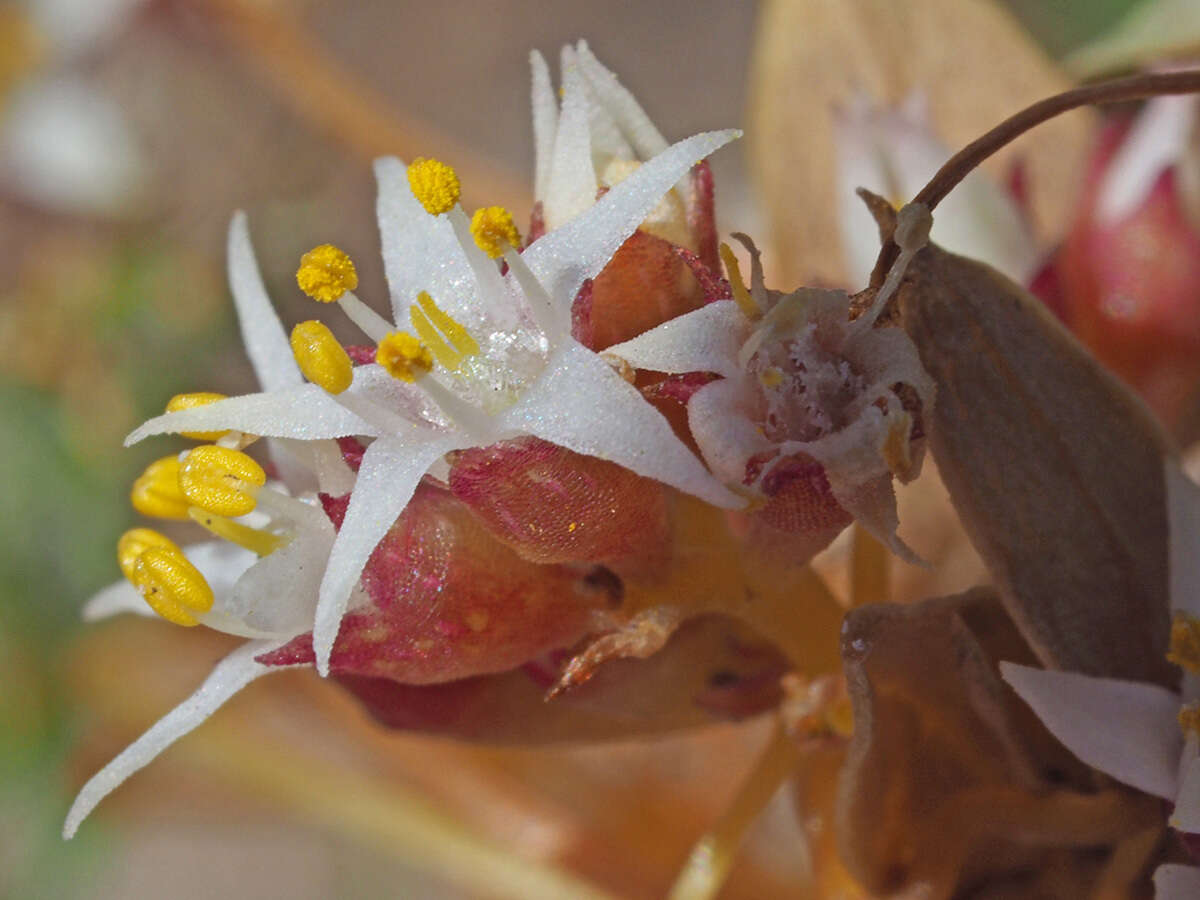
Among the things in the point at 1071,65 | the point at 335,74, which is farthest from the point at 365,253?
the point at 1071,65

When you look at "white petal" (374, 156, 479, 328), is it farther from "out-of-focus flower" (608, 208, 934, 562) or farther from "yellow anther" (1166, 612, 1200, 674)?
"yellow anther" (1166, 612, 1200, 674)

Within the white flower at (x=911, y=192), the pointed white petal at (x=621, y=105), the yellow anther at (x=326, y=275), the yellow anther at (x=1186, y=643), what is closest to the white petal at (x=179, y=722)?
the yellow anther at (x=326, y=275)

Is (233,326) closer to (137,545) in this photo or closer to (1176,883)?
(137,545)

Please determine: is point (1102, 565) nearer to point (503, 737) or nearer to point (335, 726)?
point (503, 737)

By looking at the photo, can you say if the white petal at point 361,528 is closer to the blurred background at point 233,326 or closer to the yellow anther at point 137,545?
the yellow anther at point 137,545

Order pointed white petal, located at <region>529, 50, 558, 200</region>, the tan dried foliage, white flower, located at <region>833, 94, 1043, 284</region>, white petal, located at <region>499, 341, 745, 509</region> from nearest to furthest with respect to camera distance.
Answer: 1. white petal, located at <region>499, 341, 745, 509</region>
2. pointed white petal, located at <region>529, 50, 558, 200</region>
3. white flower, located at <region>833, 94, 1043, 284</region>
4. the tan dried foliage

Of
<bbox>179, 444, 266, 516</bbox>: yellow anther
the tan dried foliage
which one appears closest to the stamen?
<bbox>179, 444, 266, 516</bbox>: yellow anther
